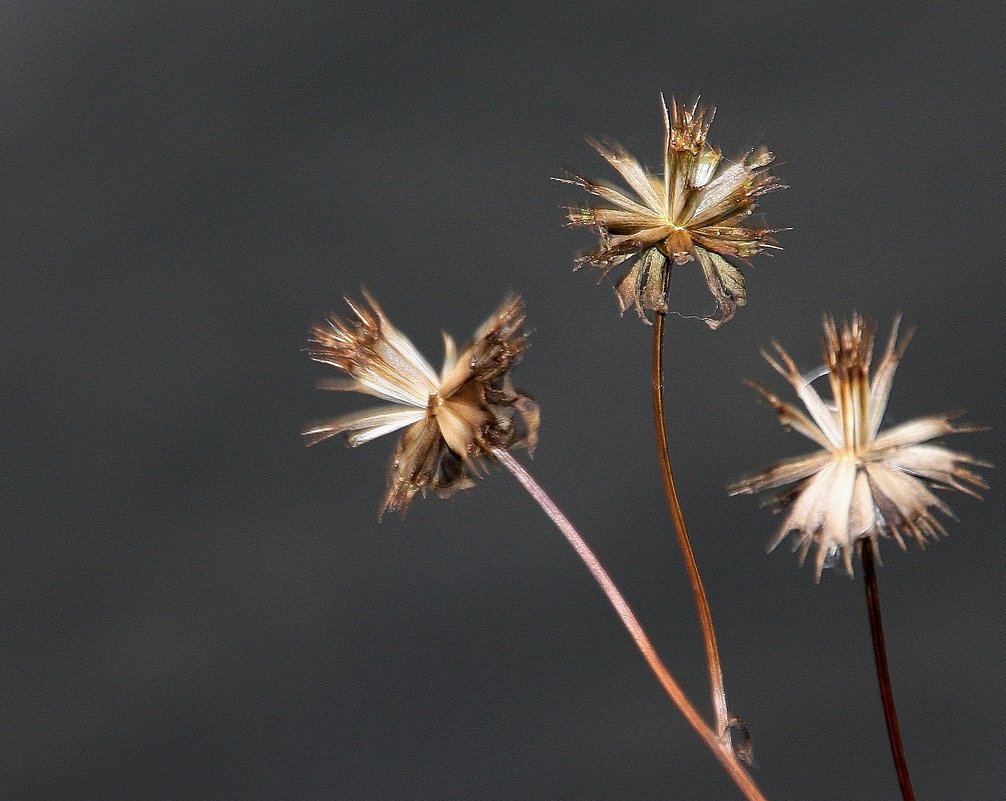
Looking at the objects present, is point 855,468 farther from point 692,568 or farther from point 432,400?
point 432,400

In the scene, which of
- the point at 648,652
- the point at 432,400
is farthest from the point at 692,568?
the point at 432,400

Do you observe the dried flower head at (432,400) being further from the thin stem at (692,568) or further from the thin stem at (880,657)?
the thin stem at (880,657)

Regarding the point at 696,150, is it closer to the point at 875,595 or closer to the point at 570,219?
the point at 570,219

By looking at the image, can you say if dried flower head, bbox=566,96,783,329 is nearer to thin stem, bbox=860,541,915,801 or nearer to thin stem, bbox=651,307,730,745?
thin stem, bbox=651,307,730,745

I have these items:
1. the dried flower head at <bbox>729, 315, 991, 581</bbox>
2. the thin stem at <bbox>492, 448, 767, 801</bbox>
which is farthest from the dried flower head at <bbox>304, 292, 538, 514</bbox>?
the dried flower head at <bbox>729, 315, 991, 581</bbox>

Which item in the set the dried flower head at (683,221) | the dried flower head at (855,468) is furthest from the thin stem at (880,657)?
the dried flower head at (683,221)
